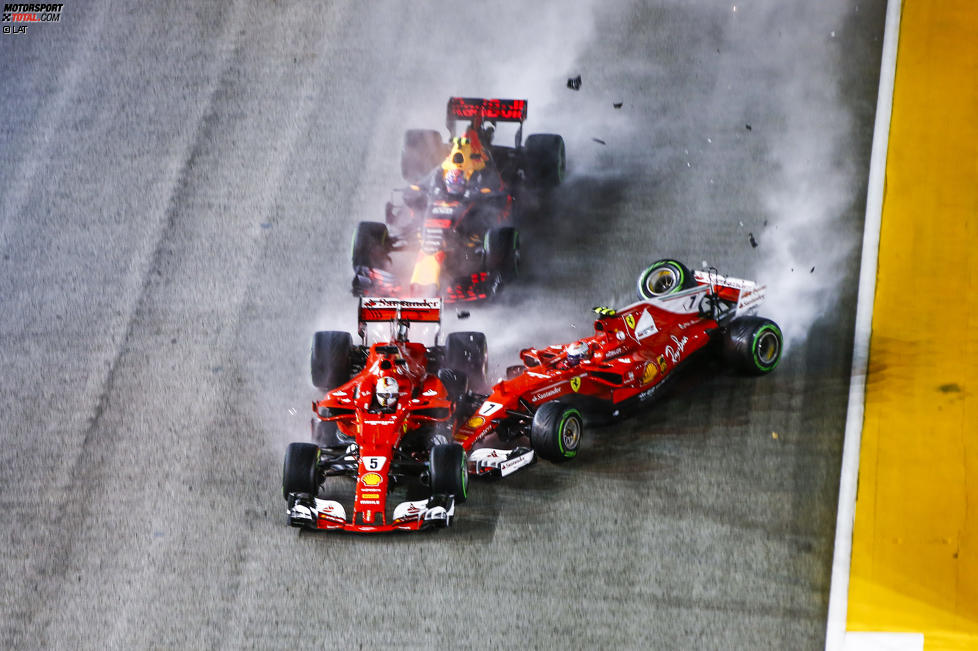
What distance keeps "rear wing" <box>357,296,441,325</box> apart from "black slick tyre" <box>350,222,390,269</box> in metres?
1.61

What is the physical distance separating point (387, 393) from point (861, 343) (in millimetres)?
5357

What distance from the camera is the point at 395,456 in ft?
44.9

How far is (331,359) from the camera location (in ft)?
48.6

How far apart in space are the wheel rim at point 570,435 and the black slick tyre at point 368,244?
369cm

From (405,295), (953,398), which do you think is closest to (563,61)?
(405,295)

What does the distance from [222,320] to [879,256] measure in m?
7.71

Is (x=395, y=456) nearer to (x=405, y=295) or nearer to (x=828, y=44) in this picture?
(x=405, y=295)

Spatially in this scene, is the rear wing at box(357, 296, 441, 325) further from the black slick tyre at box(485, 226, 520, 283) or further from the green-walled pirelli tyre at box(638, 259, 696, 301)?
the green-walled pirelli tyre at box(638, 259, 696, 301)

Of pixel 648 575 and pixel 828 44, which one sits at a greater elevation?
pixel 828 44

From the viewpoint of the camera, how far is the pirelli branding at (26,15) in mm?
20953

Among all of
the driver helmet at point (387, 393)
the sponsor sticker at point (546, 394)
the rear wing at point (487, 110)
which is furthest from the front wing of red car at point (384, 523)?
the rear wing at point (487, 110)

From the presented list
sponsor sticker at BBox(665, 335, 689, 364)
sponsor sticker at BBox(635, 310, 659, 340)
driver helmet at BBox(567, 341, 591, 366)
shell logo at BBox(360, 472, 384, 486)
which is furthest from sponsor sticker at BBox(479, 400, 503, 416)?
sponsor sticker at BBox(665, 335, 689, 364)

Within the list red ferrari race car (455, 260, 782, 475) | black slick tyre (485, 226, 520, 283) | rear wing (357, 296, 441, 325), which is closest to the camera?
red ferrari race car (455, 260, 782, 475)

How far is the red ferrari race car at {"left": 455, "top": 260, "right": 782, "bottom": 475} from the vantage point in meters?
13.9
